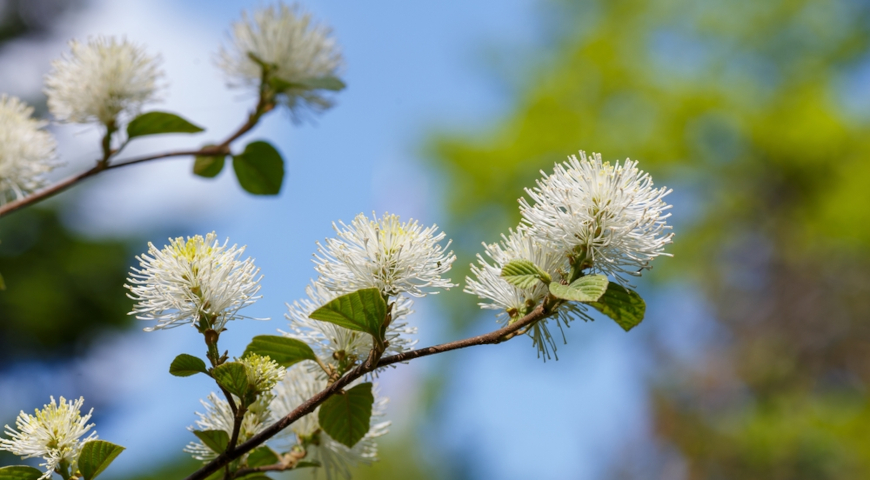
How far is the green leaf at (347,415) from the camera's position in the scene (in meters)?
0.64

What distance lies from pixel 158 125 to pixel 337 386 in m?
0.52

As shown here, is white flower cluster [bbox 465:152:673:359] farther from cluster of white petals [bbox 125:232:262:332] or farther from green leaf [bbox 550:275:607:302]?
cluster of white petals [bbox 125:232:262:332]

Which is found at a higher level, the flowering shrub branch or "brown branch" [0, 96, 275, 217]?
"brown branch" [0, 96, 275, 217]

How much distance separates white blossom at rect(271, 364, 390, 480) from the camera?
72 cm

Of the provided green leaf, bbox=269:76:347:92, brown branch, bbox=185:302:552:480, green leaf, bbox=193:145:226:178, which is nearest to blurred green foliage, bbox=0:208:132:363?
green leaf, bbox=193:145:226:178

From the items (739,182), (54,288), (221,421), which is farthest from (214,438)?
(739,182)

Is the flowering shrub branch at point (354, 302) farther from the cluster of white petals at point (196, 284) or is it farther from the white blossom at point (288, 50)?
the white blossom at point (288, 50)

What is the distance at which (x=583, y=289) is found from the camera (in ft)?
1.78

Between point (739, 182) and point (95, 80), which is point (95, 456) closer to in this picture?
point (95, 80)

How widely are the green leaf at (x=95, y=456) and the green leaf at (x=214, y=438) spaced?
71mm

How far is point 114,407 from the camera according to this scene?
5.31m

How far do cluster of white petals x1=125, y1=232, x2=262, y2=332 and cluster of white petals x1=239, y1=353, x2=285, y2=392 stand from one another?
5 centimetres

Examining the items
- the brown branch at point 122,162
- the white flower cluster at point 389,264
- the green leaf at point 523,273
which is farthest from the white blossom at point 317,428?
the brown branch at point 122,162

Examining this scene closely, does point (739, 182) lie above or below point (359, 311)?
above
